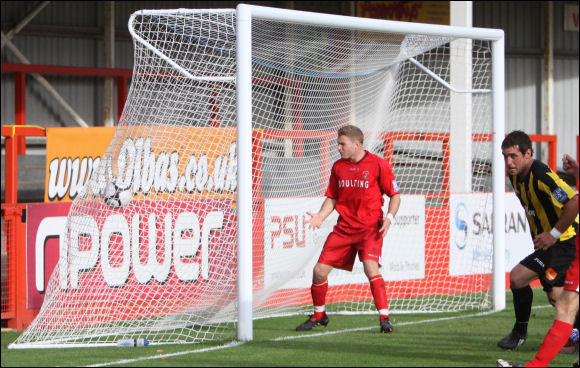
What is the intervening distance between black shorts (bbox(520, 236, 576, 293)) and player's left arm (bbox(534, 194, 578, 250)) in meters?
0.44

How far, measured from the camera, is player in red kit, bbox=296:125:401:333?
7.59 m

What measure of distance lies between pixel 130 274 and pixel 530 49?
23.6 metres

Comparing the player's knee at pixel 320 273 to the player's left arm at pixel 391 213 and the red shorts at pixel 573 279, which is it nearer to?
the player's left arm at pixel 391 213

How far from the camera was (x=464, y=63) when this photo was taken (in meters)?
10.8

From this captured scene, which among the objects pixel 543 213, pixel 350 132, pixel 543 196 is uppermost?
pixel 350 132

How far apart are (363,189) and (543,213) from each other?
5.66 ft

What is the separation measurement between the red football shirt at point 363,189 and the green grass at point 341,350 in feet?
3.16

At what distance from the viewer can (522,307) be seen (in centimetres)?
684

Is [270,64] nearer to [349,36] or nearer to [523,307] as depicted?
[349,36]

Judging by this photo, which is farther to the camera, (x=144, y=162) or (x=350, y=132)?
(x=144, y=162)

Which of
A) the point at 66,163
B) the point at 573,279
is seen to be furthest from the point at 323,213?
the point at 66,163

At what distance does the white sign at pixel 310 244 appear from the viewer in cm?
891

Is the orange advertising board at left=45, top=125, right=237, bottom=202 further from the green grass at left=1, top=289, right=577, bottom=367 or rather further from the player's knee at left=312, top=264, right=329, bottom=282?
the green grass at left=1, top=289, right=577, bottom=367

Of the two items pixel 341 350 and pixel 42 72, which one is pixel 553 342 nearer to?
pixel 341 350
